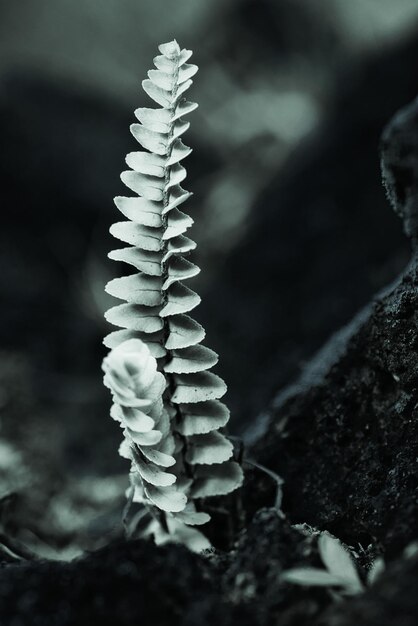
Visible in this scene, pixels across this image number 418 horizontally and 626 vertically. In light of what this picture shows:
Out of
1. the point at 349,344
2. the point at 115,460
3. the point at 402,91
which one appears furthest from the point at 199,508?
the point at 402,91

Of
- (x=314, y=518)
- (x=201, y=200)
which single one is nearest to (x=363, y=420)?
(x=314, y=518)

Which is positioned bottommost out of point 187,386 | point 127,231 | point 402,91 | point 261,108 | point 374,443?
point 374,443

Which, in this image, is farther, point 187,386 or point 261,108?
point 261,108

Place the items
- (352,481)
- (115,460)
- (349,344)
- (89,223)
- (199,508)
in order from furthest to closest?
1. (89,223)
2. (115,460)
3. (349,344)
4. (199,508)
5. (352,481)

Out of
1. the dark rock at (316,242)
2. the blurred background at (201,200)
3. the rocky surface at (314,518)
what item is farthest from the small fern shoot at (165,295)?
the dark rock at (316,242)

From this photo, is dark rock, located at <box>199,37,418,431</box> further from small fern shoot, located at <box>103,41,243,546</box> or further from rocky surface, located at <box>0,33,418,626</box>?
small fern shoot, located at <box>103,41,243,546</box>

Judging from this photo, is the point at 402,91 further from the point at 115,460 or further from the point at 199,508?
the point at 199,508
